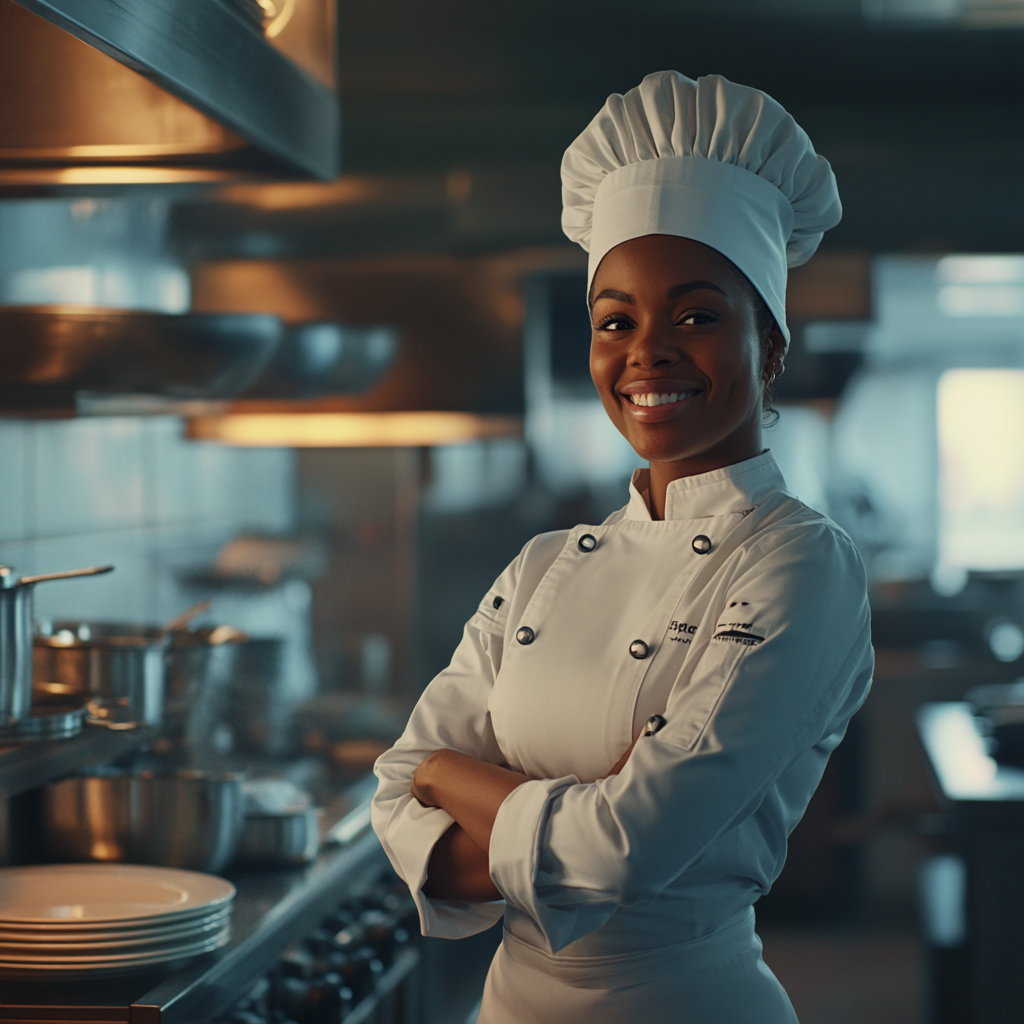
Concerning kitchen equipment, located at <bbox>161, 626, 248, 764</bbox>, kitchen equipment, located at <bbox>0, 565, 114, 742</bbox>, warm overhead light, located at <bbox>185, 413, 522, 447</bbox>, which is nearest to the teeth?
kitchen equipment, located at <bbox>0, 565, 114, 742</bbox>

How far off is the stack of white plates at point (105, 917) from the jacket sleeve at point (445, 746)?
0.83 feet

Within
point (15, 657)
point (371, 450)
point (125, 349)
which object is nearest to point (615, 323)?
point (125, 349)

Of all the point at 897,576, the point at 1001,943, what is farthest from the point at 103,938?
the point at 897,576

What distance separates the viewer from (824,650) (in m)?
0.95

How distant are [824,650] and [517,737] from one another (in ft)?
0.84

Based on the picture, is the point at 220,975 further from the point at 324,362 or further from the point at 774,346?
the point at 324,362

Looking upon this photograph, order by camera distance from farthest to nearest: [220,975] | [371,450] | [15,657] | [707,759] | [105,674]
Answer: [371,450] → [105,674] → [15,657] → [220,975] → [707,759]

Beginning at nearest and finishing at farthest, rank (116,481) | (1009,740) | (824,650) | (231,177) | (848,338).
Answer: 1. (824,650)
2. (231,177)
3. (116,481)
4. (1009,740)
5. (848,338)

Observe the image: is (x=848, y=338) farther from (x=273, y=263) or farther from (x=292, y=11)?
(x=292, y=11)

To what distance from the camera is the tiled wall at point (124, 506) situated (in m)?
1.81

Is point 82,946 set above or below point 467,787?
below

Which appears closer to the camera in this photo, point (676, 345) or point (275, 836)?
point (676, 345)

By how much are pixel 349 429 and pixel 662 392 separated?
158 cm

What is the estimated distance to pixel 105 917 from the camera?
3.91 feet
